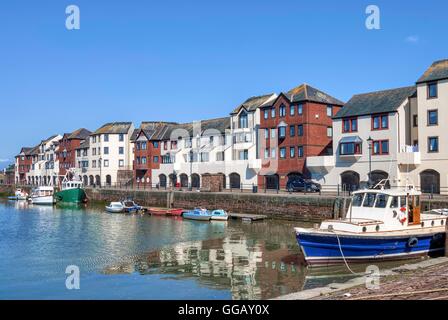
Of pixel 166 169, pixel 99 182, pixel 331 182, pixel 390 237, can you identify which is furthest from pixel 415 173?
pixel 99 182

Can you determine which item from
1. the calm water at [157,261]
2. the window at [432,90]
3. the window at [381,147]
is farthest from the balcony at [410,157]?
the calm water at [157,261]

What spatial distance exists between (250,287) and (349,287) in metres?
5.56

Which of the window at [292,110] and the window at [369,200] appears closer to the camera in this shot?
the window at [369,200]

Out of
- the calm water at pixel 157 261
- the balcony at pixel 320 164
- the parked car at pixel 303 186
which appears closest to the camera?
the calm water at pixel 157 261

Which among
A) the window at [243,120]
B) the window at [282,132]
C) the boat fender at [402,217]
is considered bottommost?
the boat fender at [402,217]

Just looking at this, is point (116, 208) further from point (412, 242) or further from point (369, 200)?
point (412, 242)

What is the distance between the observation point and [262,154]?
2414 inches

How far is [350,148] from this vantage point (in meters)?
49.9

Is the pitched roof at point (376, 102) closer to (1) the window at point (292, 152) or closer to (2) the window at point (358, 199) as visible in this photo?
(1) the window at point (292, 152)

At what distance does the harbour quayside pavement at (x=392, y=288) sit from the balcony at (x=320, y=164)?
34.4m

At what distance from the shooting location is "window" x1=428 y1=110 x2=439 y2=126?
43.9 metres

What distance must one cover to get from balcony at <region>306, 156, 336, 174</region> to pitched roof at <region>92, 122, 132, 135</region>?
1932 inches

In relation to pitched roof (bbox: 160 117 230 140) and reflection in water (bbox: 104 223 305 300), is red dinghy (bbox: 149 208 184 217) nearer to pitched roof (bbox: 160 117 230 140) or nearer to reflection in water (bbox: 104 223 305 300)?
reflection in water (bbox: 104 223 305 300)

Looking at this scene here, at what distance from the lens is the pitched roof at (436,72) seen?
143 feet
